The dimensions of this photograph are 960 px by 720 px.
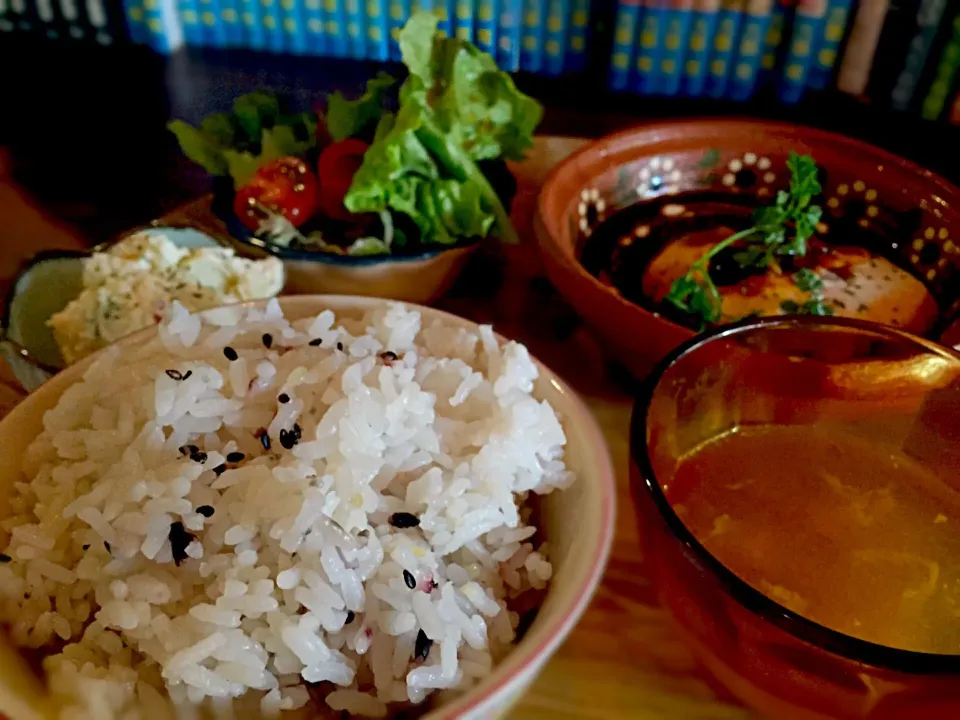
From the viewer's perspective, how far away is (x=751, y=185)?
121 centimetres

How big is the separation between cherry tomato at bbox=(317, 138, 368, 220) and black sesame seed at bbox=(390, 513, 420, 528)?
26.9 inches

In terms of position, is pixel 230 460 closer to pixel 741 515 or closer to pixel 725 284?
pixel 741 515

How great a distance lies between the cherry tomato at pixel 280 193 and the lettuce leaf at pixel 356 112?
0.10 metres

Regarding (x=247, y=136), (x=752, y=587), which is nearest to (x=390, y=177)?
(x=247, y=136)

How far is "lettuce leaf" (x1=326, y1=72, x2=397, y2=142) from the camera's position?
1293mm

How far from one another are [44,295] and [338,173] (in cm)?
45

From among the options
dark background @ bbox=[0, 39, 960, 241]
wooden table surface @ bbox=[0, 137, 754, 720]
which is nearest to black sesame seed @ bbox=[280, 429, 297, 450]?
wooden table surface @ bbox=[0, 137, 754, 720]

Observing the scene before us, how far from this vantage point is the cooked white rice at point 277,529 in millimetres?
564

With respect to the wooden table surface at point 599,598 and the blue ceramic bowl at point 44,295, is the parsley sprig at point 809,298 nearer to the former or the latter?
the wooden table surface at point 599,598

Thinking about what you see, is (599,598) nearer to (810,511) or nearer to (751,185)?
(810,511)

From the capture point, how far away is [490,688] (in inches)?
20.2

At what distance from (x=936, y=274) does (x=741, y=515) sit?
57 centimetres

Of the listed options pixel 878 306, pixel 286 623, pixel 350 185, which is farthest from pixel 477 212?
pixel 286 623

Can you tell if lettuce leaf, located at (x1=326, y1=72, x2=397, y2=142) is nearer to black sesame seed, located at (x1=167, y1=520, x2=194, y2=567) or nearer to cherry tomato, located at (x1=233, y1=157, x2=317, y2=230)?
cherry tomato, located at (x1=233, y1=157, x2=317, y2=230)
